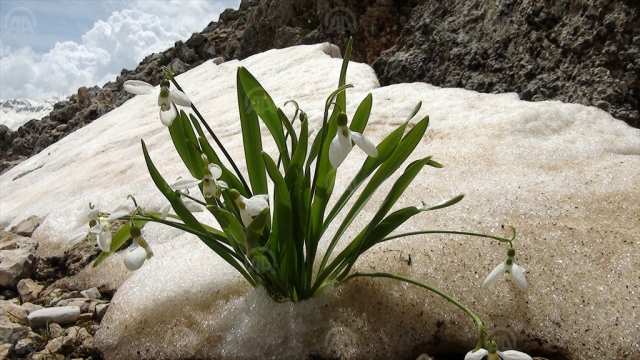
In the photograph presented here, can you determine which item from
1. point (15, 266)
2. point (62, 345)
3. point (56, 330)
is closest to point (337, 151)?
point (62, 345)

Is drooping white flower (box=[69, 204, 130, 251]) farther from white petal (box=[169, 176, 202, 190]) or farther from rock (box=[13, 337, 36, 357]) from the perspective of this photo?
rock (box=[13, 337, 36, 357])

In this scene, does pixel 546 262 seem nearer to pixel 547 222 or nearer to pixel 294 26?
pixel 547 222

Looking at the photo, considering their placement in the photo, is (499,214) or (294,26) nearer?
(499,214)

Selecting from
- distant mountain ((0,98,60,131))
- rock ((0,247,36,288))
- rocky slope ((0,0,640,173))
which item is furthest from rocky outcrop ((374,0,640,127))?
distant mountain ((0,98,60,131))

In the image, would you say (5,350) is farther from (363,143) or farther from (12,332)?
(363,143)

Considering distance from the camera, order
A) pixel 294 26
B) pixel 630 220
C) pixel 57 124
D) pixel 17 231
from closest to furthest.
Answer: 1. pixel 630 220
2. pixel 17 231
3. pixel 294 26
4. pixel 57 124

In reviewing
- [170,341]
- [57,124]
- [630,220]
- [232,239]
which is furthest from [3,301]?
[57,124]
